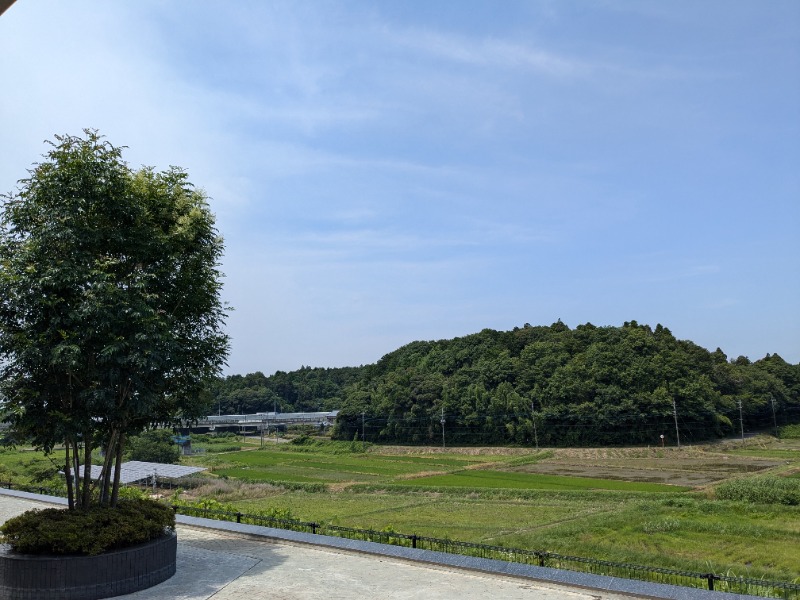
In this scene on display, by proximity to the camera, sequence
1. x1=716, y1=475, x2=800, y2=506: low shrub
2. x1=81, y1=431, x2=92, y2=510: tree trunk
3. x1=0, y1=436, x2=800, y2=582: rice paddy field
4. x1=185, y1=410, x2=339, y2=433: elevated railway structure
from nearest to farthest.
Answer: x1=81, y1=431, x2=92, y2=510: tree trunk, x1=0, y1=436, x2=800, y2=582: rice paddy field, x1=716, y1=475, x2=800, y2=506: low shrub, x1=185, y1=410, x2=339, y2=433: elevated railway structure

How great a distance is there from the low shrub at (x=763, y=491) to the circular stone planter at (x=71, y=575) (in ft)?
107

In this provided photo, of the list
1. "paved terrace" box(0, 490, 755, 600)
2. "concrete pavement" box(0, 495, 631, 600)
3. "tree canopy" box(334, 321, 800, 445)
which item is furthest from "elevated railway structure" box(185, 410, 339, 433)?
"concrete pavement" box(0, 495, 631, 600)

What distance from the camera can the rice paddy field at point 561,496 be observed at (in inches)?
905

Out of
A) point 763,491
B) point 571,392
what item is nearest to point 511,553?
point 763,491

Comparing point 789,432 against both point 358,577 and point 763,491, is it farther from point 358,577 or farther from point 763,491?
point 358,577

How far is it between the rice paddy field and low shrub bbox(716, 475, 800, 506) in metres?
0.08

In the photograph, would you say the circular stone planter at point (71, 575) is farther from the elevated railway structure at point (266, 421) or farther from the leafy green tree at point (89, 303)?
the elevated railway structure at point (266, 421)

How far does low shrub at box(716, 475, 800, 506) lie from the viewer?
3197 centimetres

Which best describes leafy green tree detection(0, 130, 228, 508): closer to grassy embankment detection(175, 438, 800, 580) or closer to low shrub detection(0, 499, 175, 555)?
low shrub detection(0, 499, 175, 555)

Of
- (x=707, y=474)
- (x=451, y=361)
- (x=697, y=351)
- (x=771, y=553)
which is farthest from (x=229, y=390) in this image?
(x=771, y=553)

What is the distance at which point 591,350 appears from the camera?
263 feet

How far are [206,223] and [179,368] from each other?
2641 mm

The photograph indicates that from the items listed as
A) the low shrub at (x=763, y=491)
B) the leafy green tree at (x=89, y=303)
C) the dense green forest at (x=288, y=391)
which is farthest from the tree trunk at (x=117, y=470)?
the dense green forest at (x=288, y=391)

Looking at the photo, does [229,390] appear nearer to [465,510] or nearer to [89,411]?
[465,510]
